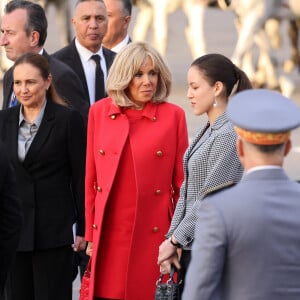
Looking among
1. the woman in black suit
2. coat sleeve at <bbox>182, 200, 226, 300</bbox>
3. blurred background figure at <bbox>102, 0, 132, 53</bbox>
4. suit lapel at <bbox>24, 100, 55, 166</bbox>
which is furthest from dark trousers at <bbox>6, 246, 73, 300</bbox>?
blurred background figure at <bbox>102, 0, 132, 53</bbox>

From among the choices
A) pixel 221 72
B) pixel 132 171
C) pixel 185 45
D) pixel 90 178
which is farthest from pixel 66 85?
pixel 185 45

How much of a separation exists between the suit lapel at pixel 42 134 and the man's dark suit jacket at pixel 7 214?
1.31 meters

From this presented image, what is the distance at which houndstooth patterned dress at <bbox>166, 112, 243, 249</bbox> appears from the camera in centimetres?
556

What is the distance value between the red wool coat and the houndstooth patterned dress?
18.3 inches

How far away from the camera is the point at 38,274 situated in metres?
6.56

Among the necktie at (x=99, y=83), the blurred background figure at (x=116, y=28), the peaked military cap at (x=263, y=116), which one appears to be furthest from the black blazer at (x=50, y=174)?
the peaked military cap at (x=263, y=116)

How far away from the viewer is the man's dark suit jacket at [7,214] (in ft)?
16.8

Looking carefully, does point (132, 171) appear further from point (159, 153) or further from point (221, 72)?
point (221, 72)

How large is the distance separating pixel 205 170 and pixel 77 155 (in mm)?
1177

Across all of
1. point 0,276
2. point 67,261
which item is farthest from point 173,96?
point 0,276

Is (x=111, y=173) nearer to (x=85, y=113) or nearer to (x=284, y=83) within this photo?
(x=85, y=113)

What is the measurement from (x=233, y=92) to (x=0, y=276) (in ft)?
4.22

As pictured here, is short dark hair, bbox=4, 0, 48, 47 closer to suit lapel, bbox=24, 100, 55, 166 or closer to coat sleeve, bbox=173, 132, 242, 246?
suit lapel, bbox=24, 100, 55, 166

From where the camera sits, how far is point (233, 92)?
226 inches
